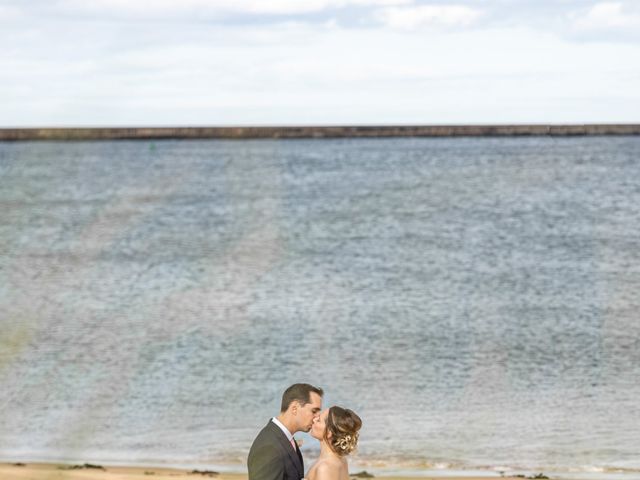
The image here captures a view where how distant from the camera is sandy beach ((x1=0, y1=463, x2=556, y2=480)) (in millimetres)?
11836

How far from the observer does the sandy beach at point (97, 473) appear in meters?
11.8

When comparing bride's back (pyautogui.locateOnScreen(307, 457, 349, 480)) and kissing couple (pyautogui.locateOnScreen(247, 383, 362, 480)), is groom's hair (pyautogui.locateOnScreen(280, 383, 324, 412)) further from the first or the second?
bride's back (pyautogui.locateOnScreen(307, 457, 349, 480))

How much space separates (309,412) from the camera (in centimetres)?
441

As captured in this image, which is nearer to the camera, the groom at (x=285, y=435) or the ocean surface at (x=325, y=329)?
the groom at (x=285, y=435)

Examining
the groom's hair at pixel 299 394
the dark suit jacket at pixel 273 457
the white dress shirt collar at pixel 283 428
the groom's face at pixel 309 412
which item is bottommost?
A: the dark suit jacket at pixel 273 457

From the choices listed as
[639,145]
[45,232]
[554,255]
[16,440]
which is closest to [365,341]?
[16,440]

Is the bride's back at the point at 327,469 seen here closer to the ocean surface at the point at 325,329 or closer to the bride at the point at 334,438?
the bride at the point at 334,438

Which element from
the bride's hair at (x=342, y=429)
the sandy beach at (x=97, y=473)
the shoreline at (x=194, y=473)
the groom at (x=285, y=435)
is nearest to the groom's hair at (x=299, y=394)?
the groom at (x=285, y=435)

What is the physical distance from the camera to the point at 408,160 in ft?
483

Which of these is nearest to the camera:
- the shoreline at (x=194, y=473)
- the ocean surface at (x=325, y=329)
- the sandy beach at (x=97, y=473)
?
the sandy beach at (x=97, y=473)

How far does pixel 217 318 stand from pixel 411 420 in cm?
1399

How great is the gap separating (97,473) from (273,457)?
29.1 feet

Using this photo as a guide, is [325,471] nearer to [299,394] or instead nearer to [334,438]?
[334,438]

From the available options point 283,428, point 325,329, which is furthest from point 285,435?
point 325,329
